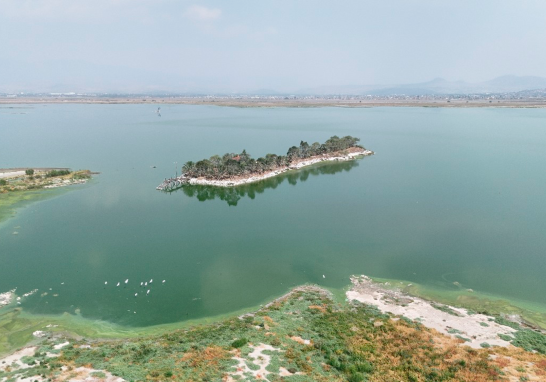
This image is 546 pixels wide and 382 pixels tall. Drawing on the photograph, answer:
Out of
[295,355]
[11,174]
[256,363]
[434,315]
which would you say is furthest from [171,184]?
[434,315]

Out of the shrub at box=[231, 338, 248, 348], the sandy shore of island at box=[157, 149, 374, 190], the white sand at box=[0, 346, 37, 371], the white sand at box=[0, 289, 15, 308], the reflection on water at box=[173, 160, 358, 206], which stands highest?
the sandy shore of island at box=[157, 149, 374, 190]

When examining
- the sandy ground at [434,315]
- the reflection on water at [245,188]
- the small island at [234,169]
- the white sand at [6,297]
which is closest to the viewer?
the sandy ground at [434,315]

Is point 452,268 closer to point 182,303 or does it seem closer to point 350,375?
point 350,375

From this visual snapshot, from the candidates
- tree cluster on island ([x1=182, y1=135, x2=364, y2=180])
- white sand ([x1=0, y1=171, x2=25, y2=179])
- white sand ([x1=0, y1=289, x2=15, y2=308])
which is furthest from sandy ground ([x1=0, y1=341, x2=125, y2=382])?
white sand ([x1=0, y1=171, x2=25, y2=179])

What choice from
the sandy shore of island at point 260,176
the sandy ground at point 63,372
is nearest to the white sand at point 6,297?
the sandy ground at point 63,372

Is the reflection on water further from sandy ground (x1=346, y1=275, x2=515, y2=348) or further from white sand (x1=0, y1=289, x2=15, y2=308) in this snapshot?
white sand (x1=0, y1=289, x2=15, y2=308)

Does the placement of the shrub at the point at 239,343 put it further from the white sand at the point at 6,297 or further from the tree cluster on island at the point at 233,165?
the tree cluster on island at the point at 233,165

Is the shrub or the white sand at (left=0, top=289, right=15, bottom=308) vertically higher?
the shrub
